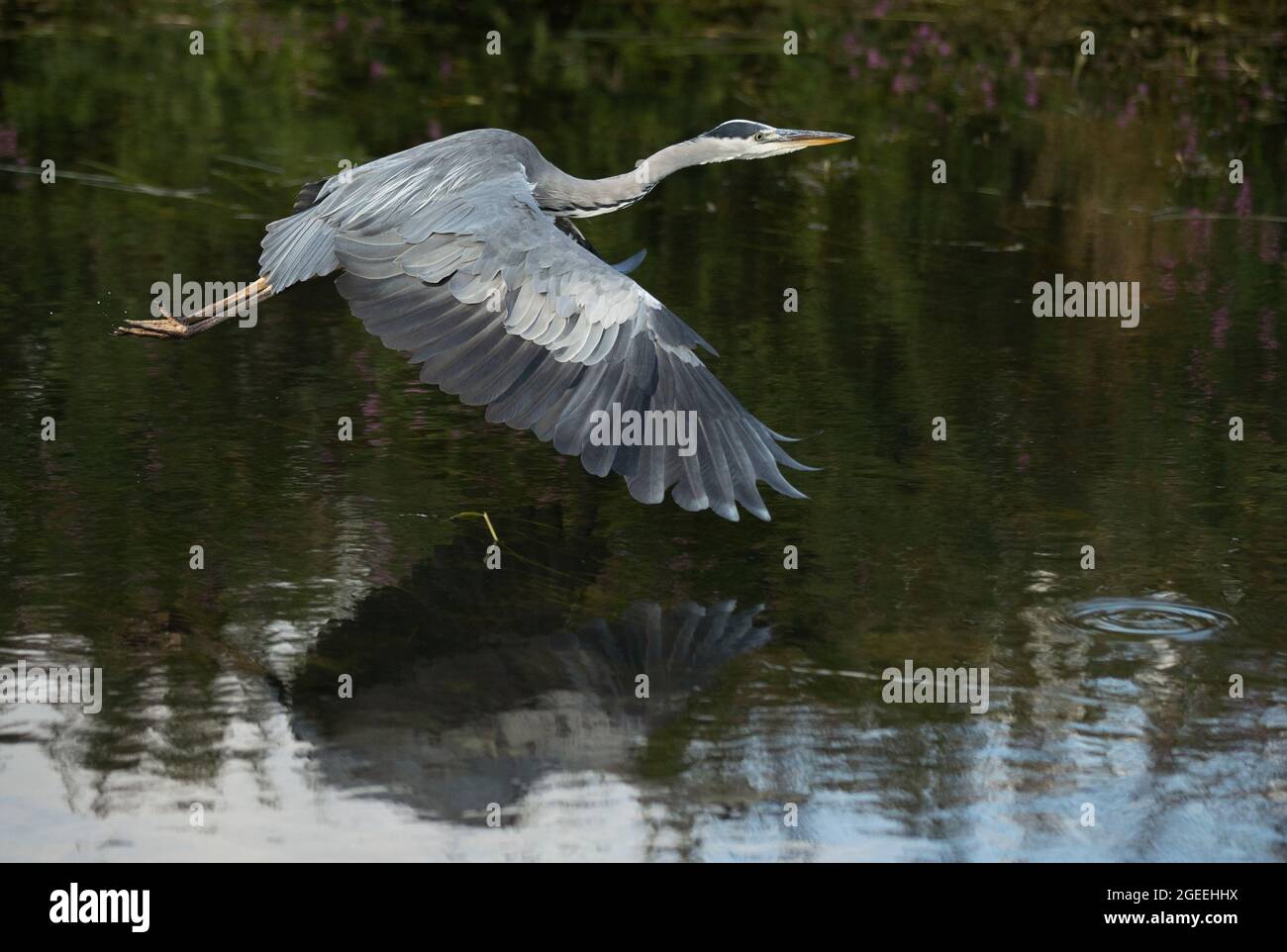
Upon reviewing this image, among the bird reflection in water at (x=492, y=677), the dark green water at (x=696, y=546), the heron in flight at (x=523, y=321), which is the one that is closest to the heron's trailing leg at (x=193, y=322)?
the heron in flight at (x=523, y=321)

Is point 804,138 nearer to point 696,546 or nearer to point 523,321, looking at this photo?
point 523,321

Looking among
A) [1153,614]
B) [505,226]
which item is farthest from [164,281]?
[1153,614]

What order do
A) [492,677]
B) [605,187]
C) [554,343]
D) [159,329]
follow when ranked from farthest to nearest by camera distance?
[605,187] < [159,329] < [554,343] < [492,677]

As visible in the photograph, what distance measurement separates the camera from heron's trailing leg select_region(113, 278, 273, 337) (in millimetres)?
8688

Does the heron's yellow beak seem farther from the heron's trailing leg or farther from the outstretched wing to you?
the heron's trailing leg

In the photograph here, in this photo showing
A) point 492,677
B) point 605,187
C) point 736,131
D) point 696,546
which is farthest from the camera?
point 736,131

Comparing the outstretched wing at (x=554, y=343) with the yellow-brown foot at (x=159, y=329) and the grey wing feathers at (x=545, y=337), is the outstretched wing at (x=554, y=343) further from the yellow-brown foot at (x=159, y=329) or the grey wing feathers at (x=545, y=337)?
the yellow-brown foot at (x=159, y=329)

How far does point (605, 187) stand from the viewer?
9016 mm

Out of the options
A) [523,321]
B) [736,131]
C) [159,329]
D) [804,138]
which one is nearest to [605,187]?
[736,131]

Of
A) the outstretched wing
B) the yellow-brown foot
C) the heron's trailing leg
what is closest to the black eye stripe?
the outstretched wing

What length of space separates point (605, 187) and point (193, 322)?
1906mm

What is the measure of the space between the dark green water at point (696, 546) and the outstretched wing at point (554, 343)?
432 mm

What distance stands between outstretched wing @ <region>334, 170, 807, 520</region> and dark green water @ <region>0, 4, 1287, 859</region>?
0.43 metres

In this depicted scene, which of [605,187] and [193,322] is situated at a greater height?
[605,187]
